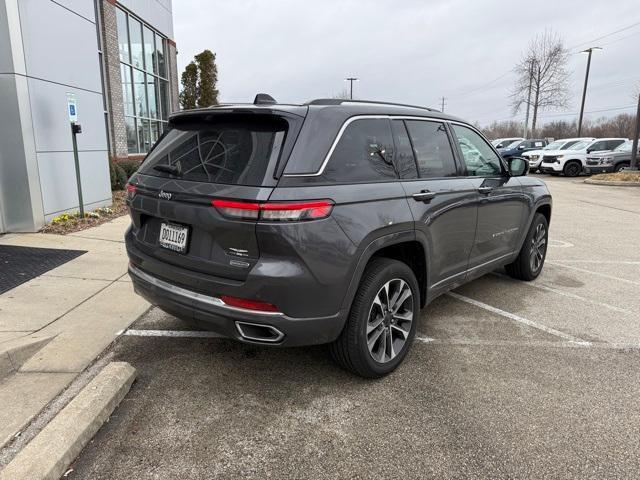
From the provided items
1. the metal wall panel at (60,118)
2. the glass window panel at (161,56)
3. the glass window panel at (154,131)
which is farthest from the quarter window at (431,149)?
the glass window panel at (161,56)

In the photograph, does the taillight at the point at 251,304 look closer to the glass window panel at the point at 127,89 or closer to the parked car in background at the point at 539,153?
the glass window panel at the point at 127,89

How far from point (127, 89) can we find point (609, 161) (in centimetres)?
1960

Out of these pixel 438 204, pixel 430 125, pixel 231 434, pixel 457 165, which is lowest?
pixel 231 434

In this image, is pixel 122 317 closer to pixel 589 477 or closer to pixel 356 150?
pixel 356 150

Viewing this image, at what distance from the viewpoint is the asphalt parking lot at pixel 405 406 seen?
244 cm

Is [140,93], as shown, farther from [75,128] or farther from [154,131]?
[75,128]

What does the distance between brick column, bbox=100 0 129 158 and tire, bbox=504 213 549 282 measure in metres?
12.2

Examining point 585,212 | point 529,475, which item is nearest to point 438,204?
point 529,475

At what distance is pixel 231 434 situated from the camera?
2670mm

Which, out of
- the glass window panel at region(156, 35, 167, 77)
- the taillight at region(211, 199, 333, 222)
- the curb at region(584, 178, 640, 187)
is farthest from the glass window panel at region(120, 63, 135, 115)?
the curb at region(584, 178, 640, 187)

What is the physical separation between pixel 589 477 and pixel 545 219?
3.84m

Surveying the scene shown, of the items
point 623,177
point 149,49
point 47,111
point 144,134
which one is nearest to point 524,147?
point 623,177

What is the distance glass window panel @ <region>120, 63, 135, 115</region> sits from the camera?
14797 mm

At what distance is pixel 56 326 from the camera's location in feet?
12.7
